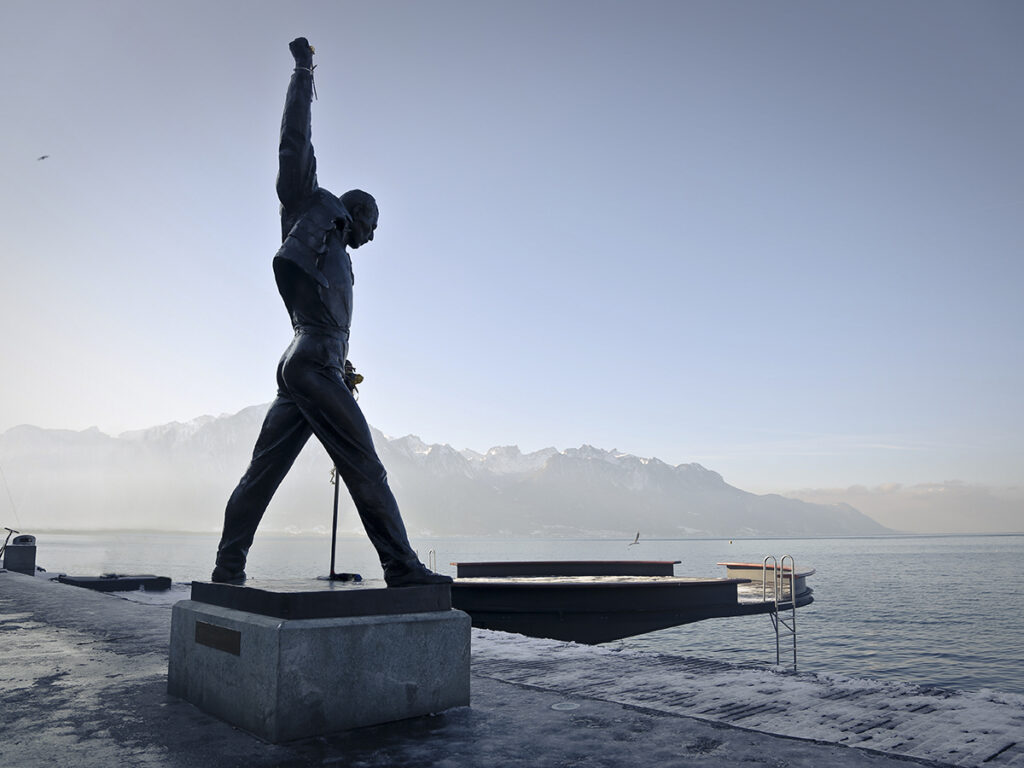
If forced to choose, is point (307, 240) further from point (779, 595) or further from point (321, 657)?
point (779, 595)

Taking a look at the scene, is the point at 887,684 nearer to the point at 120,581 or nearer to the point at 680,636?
the point at 120,581

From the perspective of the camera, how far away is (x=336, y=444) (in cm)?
535

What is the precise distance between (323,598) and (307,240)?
263 centimetres

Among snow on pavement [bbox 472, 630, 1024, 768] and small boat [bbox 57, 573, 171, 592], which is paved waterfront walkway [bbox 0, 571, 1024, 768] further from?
small boat [bbox 57, 573, 171, 592]

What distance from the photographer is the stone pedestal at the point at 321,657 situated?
4.29 meters

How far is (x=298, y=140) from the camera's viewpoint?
5.60 m

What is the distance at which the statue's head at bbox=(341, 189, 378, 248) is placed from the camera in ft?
19.7

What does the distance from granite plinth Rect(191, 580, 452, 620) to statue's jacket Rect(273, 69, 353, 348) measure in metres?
1.84

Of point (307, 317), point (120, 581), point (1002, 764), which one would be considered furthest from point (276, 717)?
point (120, 581)

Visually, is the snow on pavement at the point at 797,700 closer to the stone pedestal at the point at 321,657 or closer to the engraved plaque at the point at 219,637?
the stone pedestal at the point at 321,657

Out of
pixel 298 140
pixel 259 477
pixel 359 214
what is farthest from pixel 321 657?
pixel 298 140

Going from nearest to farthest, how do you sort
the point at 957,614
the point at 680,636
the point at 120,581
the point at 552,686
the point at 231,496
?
the point at 231,496, the point at 552,686, the point at 120,581, the point at 680,636, the point at 957,614

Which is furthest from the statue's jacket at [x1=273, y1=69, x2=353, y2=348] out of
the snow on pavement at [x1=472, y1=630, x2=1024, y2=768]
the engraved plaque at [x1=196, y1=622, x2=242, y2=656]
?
the snow on pavement at [x1=472, y1=630, x2=1024, y2=768]

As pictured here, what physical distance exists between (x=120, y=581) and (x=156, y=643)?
39.5ft
